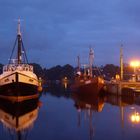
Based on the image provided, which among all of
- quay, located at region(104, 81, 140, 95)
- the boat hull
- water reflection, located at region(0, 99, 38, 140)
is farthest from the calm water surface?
quay, located at region(104, 81, 140, 95)

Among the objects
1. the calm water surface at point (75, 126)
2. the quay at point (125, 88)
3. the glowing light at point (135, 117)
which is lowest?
the calm water surface at point (75, 126)

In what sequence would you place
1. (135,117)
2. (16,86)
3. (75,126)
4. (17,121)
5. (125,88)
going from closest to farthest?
(75,126) → (17,121) → (135,117) → (16,86) → (125,88)

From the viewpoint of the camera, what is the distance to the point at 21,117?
29141 mm

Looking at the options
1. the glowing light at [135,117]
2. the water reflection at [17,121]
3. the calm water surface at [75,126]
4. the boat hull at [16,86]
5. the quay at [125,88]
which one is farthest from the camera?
the quay at [125,88]

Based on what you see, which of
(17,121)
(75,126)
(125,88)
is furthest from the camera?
(125,88)

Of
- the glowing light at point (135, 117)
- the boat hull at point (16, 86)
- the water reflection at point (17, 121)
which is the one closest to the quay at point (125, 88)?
the boat hull at point (16, 86)

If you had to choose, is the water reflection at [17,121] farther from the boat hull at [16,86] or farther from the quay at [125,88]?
the quay at [125,88]

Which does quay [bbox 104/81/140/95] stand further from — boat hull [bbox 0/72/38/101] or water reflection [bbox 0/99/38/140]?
water reflection [bbox 0/99/38/140]

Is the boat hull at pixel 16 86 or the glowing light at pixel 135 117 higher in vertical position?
the boat hull at pixel 16 86

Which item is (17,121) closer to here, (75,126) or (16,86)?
(75,126)

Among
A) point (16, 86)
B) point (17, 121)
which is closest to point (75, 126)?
point (17, 121)

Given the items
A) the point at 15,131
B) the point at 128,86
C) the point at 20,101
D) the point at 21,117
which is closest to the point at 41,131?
the point at 15,131

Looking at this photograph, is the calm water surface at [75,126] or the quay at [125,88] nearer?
the calm water surface at [75,126]

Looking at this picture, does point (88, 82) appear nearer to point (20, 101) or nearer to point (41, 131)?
point (20, 101)
